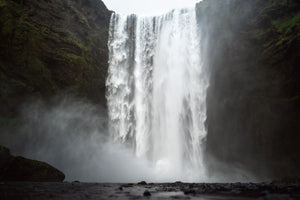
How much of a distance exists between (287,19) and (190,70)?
28.8 ft

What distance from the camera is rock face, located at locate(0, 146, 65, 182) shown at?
11092mm

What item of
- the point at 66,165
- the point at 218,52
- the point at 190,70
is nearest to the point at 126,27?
the point at 190,70

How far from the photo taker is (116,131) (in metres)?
21.5

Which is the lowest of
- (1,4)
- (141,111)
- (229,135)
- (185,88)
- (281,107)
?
(229,135)

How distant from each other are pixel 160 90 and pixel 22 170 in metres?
14.3

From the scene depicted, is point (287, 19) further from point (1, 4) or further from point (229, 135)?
point (1, 4)

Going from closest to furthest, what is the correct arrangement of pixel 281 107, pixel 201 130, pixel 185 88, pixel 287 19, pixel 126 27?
pixel 281 107 → pixel 287 19 → pixel 201 130 → pixel 185 88 → pixel 126 27

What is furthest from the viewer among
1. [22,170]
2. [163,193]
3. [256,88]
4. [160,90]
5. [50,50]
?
[160,90]

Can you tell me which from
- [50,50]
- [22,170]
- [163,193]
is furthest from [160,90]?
[163,193]

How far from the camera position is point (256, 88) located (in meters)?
16.8

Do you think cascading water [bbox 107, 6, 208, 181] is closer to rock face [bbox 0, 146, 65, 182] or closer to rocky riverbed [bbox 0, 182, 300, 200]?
rock face [bbox 0, 146, 65, 182]

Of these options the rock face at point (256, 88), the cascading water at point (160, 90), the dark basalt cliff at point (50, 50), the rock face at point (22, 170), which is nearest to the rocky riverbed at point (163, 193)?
the rock face at point (22, 170)

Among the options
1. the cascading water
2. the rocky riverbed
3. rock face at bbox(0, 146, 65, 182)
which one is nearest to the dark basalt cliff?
the cascading water

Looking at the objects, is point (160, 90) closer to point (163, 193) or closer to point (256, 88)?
point (256, 88)
